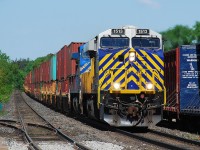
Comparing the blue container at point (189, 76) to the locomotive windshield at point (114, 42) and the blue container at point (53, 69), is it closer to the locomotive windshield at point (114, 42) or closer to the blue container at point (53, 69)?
the locomotive windshield at point (114, 42)

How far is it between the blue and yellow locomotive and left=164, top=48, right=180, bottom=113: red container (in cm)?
131

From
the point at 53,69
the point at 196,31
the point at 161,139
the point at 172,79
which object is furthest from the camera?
the point at 196,31

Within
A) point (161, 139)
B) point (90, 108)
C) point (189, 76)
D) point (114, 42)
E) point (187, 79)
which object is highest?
point (114, 42)

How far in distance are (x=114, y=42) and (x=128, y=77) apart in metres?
1.49

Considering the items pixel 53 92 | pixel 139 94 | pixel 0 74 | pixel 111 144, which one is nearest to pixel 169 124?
pixel 139 94

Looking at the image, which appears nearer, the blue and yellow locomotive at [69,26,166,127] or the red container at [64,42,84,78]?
the blue and yellow locomotive at [69,26,166,127]

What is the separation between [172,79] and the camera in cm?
1953

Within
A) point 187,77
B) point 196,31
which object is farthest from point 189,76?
point 196,31

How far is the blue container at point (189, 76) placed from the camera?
18391 millimetres

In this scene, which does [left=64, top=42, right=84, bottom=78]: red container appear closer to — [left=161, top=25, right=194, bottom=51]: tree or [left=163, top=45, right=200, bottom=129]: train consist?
[left=163, top=45, right=200, bottom=129]: train consist

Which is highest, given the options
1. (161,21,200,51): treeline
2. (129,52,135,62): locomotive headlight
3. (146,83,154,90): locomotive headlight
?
(161,21,200,51): treeline

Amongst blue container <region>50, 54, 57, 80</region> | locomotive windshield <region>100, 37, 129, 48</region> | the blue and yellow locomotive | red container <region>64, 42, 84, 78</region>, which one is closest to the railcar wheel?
the blue and yellow locomotive

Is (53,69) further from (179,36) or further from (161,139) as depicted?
(179,36)

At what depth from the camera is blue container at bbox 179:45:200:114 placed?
60.3 feet
